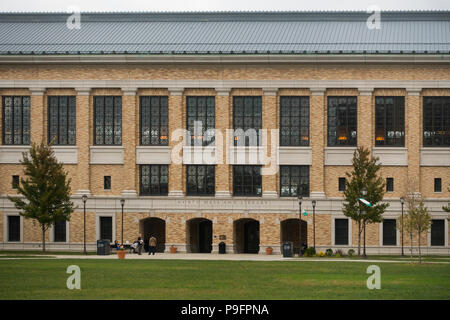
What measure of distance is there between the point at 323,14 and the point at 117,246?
79.6 feet

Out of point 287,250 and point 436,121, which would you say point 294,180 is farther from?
point 436,121

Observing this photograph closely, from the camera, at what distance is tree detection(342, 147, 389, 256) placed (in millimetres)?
A: 64500

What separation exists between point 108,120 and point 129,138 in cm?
220

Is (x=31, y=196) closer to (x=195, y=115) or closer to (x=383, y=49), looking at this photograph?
(x=195, y=115)

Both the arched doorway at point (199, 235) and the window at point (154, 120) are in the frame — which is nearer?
the window at point (154, 120)

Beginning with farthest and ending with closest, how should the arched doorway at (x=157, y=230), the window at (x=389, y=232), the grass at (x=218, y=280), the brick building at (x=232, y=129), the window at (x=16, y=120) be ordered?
the arched doorway at (x=157, y=230) < the window at (x=16, y=120) < the brick building at (x=232, y=129) < the window at (x=389, y=232) < the grass at (x=218, y=280)

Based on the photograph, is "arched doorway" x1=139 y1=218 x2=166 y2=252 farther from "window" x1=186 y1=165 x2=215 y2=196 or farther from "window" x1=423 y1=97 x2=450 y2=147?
"window" x1=423 y1=97 x2=450 y2=147

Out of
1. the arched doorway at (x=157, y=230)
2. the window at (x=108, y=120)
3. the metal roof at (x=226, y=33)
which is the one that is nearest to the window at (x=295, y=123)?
the metal roof at (x=226, y=33)

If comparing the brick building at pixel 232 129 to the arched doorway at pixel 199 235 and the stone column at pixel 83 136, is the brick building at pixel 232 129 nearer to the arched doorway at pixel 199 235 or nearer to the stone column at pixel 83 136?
the stone column at pixel 83 136

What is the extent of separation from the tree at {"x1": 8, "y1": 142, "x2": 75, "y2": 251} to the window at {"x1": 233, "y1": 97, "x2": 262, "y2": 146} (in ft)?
42.7

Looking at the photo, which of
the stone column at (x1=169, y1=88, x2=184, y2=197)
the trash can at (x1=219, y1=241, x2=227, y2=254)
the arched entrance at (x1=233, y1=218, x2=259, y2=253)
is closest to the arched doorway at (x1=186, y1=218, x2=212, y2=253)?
the arched entrance at (x1=233, y1=218, x2=259, y2=253)

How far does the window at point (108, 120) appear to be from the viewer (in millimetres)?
72250

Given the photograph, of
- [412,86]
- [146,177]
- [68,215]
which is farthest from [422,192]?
[68,215]

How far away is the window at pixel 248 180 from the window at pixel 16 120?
626 inches
